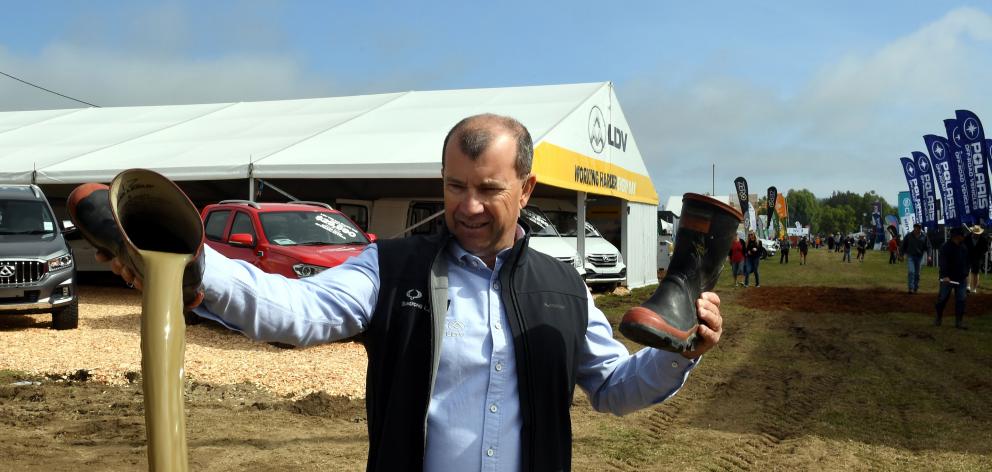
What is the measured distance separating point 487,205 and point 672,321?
484mm

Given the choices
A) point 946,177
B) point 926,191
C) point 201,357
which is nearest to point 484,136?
point 201,357

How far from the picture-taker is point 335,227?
37.8 feet

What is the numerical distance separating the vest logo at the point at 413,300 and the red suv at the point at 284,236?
8.23 meters

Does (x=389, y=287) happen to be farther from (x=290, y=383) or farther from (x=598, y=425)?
(x=290, y=383)

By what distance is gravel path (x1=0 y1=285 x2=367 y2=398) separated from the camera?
806 cm

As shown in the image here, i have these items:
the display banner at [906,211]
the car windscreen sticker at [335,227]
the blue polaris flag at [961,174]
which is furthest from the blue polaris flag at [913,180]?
the car windscreen sticker at [335,227]

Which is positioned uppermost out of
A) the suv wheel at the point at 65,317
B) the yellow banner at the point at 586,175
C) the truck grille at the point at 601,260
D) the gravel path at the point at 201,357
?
the yellow banner at the point at 586,175

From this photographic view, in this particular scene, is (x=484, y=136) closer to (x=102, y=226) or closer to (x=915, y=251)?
(x=102, y=226)

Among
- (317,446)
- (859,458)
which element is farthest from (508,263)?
(859,458)

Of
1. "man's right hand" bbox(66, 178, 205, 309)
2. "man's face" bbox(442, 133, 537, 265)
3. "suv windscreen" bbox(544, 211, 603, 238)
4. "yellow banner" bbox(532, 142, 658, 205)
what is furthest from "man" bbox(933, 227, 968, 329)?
"man's right hand" bbox(66, 178, 205, 309)

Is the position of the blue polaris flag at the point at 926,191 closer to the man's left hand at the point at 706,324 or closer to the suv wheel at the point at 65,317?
the suv wheel at the point at 65,317

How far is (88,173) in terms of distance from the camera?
1508 cm

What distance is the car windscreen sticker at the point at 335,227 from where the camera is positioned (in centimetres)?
1140

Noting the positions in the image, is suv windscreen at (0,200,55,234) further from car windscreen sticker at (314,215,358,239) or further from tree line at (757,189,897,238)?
tree line at (757,189,897,238)
